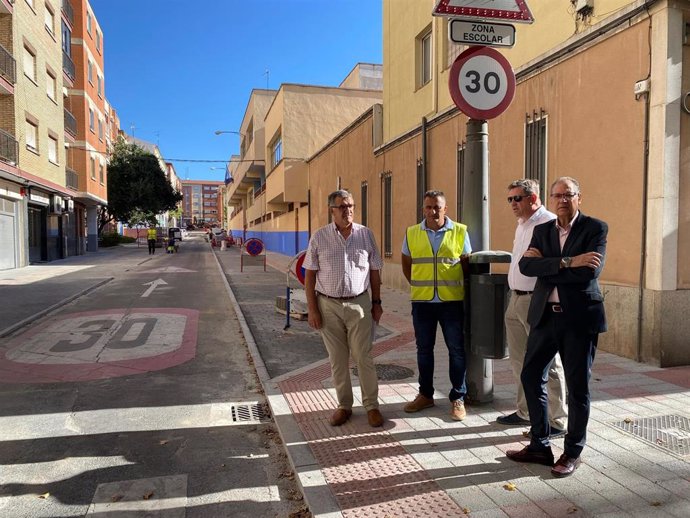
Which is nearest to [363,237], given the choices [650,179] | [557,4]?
[650,179]

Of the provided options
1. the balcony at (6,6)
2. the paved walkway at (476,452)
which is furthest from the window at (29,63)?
the paved walkway at (476,452)

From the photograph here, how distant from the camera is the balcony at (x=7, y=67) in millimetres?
20047

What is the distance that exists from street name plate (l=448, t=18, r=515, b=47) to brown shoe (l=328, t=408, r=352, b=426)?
3178 mm

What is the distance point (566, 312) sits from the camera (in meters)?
3.15

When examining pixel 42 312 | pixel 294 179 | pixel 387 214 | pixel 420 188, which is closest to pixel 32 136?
pixel 294 179

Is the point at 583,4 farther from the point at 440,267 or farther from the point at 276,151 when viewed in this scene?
the point at 276,151

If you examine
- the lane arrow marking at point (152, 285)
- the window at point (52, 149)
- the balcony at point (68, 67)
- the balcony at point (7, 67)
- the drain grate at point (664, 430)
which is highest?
the balcony at point (68, 67)

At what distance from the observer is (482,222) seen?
4598mm

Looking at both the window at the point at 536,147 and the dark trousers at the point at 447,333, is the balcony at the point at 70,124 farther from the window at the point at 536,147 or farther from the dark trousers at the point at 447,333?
the dark trousers at the point at 447,333

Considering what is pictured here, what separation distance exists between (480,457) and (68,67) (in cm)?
3363

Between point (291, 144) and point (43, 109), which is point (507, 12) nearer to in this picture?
point (291, 144)

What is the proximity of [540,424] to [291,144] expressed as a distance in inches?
962

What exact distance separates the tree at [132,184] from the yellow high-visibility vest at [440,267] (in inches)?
1842

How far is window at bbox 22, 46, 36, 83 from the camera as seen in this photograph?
893 inches
